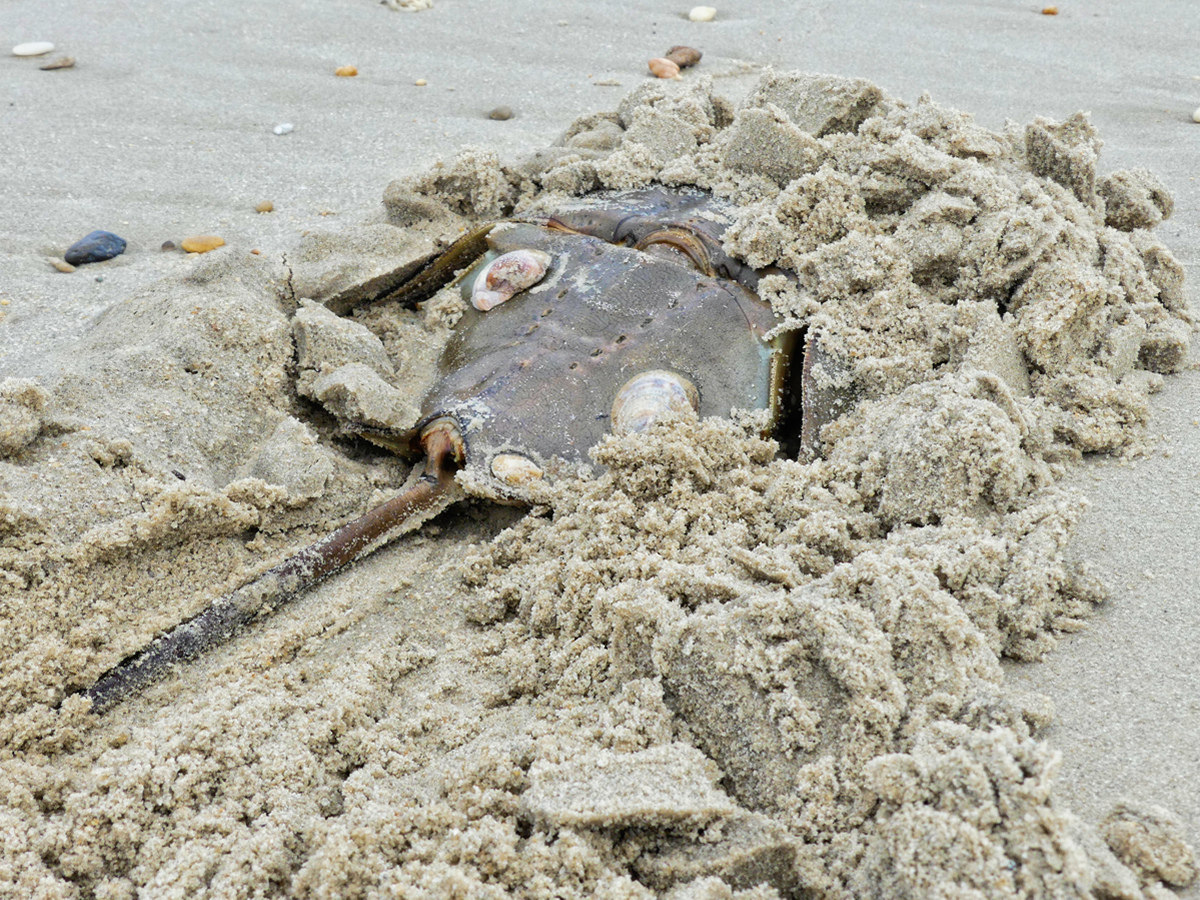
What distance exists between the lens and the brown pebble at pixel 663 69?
472 cm

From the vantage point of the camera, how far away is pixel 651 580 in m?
1.74

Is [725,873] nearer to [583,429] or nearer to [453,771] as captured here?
[453,771]

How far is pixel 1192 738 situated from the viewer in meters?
1.43

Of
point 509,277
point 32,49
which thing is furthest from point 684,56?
point 32,49

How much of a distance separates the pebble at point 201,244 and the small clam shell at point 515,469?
187 centimetres

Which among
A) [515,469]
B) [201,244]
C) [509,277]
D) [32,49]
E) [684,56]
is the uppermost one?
[684,56]

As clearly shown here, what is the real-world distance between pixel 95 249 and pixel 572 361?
79.7 inches

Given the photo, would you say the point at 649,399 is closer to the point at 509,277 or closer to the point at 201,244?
the point at 509,277

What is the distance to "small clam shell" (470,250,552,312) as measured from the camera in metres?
2.75

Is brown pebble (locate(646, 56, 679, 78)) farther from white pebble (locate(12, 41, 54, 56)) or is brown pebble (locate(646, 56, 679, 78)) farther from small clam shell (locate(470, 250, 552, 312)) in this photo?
white pebble (locate(12, 41, 54, 56))

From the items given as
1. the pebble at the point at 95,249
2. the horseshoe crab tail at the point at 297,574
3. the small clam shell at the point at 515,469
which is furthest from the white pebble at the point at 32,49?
the small clam shell at the point at 515,469

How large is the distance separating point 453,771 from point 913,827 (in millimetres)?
722

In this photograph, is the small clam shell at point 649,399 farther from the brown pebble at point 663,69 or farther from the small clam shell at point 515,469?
the brown pebble at point 663,69

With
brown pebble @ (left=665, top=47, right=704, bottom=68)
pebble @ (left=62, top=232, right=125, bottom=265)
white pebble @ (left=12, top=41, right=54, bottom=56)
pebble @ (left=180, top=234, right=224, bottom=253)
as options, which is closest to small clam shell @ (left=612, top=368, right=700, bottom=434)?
→ pebble @ (left=180, top=234, right=224, bottom=253)
